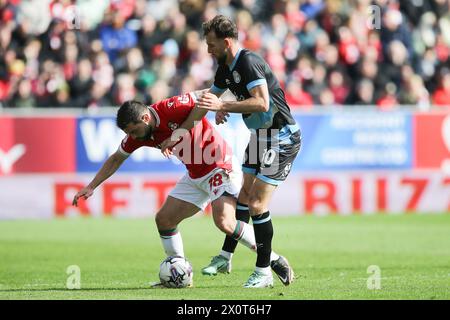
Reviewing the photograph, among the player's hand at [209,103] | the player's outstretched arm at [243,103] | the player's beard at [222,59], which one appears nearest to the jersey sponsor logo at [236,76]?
A: the player's beard at [222,59]

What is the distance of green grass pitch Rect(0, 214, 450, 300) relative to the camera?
32.4ft

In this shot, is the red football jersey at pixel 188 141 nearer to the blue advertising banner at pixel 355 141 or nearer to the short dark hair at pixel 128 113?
the short dark hair at pixel 128 113

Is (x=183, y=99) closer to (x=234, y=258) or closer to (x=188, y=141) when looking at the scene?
(x=188, y=141)

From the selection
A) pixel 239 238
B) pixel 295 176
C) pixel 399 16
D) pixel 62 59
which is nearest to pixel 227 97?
pixel 295 176

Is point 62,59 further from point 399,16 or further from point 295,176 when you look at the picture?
point 399,16

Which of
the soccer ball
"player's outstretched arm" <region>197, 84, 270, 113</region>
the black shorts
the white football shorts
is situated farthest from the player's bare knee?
"player's outstretched arm" <region>197, 84, 270, 113</region>

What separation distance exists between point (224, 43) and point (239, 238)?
219 centimetres

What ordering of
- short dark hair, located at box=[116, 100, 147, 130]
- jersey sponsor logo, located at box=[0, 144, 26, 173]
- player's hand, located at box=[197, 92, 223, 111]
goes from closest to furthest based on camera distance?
player's hand, located at box=[197, 92, 223, 111], short dark hair, located at box=[116, 100, 147, 130], jersey sponsor logo, located at box=[0, 144, 26, 173]

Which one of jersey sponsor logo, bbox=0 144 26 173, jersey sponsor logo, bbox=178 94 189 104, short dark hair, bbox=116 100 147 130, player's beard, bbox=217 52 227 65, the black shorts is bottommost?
jersey sponsor logo, bbox=0 144 26 173

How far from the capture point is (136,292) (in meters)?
9.92

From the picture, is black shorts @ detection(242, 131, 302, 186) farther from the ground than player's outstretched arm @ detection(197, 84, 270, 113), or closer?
closer

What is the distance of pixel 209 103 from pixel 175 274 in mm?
2009

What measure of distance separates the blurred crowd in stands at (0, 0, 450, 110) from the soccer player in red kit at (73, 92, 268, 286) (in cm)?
969

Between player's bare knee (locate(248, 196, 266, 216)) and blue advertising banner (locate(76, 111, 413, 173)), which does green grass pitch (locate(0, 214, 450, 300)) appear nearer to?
player's bare knee (locate(248, 196, 266, 216))
